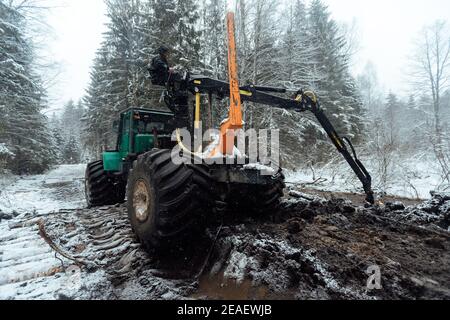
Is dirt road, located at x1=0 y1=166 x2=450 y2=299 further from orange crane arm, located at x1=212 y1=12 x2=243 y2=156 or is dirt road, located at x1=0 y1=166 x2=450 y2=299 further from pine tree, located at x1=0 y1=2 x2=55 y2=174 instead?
pine tree, located at x1=0 y1=2 x2=55 y2=174

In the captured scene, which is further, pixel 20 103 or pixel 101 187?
pixel 20 103

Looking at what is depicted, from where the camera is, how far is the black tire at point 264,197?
14.7 feet

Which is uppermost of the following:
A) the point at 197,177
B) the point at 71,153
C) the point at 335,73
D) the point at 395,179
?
the point at 335,73

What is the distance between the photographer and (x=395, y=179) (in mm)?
9641

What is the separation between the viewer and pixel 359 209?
16.1 feet

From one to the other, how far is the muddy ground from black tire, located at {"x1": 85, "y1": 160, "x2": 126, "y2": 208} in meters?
2.42

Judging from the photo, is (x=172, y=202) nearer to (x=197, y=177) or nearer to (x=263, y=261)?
(x=197, y=177)

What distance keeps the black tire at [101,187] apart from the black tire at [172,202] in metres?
4.09

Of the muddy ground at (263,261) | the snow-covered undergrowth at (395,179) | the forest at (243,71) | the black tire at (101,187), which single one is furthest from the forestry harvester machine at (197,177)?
the forest at (243,71)

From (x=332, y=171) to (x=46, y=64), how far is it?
1427cm

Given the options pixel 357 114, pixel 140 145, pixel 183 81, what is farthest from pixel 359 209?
pixel 357 114

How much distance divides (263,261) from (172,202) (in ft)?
3.68

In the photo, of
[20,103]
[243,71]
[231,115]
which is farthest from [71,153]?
[231,115]
